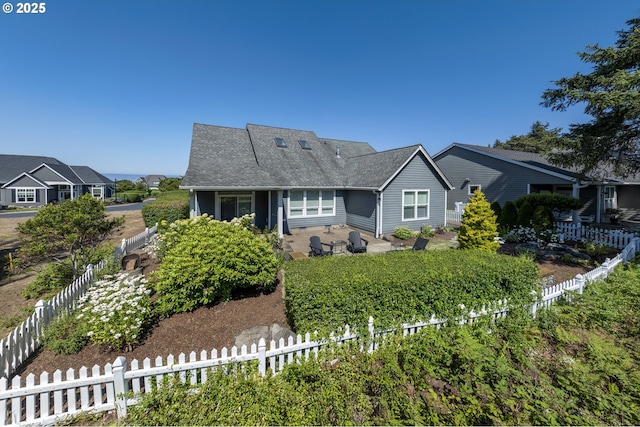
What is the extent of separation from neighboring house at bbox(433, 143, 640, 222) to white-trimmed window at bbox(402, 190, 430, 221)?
6.49m

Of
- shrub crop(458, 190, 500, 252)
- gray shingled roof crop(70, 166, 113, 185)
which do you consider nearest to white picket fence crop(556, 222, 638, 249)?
shrub crop(458, 190, 500, 252)

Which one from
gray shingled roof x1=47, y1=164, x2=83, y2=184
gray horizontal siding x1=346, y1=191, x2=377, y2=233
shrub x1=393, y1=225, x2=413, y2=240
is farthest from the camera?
gray shingled roof x1=47, y1=164, x2=83, y2=184

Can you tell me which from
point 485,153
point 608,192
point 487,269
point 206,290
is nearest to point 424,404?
point 487,269

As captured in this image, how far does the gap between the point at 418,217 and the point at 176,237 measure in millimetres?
13193

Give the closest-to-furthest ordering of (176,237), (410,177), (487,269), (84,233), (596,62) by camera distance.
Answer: (487,269)
(84,233)
(176,237)
(596,62)
(410,177)

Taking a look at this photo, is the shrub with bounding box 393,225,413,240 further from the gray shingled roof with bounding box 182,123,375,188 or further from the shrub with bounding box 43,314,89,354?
the shrub with bounding box 43,314,89,354

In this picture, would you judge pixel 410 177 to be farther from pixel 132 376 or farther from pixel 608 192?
pixel 608 192

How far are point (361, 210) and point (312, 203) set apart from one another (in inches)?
121

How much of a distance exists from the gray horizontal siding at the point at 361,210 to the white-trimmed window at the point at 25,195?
143ft

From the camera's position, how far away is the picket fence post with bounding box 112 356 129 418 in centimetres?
356

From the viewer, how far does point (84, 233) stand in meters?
7.12

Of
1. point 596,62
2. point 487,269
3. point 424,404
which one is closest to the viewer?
point 424,404

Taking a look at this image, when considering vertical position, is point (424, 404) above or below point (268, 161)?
below

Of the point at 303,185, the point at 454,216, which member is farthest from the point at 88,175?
the point at 454,216
